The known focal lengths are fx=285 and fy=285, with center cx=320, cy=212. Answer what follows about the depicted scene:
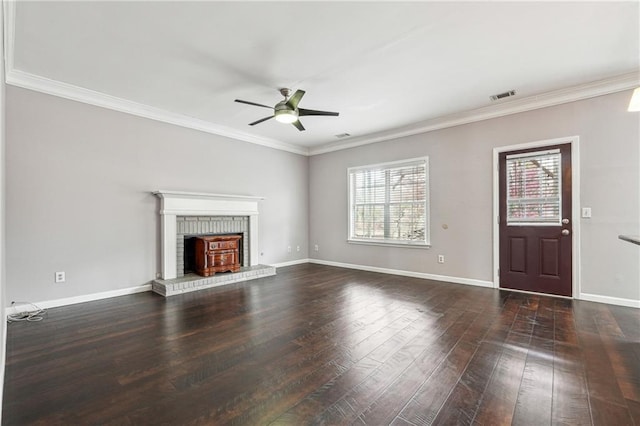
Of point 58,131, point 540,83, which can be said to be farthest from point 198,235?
point 540,83

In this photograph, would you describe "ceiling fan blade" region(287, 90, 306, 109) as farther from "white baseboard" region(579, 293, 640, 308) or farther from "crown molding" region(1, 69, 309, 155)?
"white baseboard" region(579, 293, 640, 308)

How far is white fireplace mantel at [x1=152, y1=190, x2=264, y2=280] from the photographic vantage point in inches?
171

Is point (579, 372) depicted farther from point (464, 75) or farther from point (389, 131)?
point (389, 131)

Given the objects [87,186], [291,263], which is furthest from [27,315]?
[291,263]

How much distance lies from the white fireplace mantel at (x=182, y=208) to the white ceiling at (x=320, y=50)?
4.53ft

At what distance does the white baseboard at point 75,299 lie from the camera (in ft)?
10.6

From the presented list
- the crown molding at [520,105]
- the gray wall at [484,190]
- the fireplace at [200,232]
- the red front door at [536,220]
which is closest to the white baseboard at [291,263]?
the gray wall at [484,190]

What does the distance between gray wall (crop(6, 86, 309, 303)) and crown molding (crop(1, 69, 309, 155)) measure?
0.08 metres

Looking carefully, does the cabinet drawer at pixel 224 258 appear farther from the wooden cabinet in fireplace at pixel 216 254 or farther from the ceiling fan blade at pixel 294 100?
the ceiling fan blade at pixel 294 100

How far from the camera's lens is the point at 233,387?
6.08 feet

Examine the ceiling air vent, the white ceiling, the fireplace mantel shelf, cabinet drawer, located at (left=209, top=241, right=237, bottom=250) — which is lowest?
cabinet drawer, located at (left=209, top=241, right=237, bottom=250)

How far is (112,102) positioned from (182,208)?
5.60 feet

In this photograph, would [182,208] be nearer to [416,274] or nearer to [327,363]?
[327,363]

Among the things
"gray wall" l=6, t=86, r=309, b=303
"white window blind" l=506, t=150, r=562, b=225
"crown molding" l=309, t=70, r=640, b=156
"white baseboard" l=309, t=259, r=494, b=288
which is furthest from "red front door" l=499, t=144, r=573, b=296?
"gray wall" l=6, t=86, r=309, b=303
